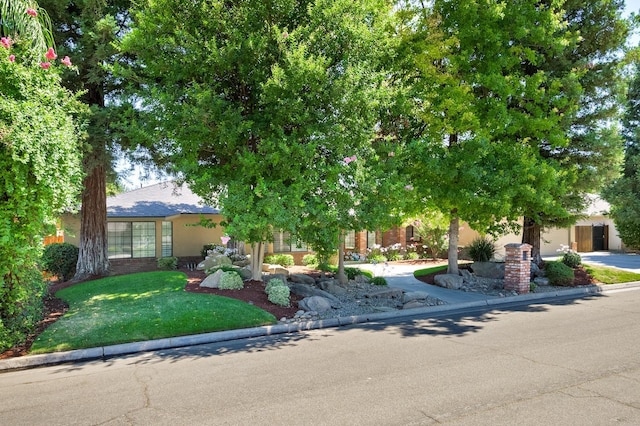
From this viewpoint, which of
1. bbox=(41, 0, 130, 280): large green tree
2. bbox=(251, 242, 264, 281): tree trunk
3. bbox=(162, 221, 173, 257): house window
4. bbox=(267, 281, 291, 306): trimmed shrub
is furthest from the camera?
bbox=(162, 221, 173, 257): house window

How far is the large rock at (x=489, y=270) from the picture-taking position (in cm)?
1755

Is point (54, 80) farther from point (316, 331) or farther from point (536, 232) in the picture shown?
point (536, 232)

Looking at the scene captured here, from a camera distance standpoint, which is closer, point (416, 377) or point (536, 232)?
point (416, 377)

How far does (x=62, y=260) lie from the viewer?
56.1 ft

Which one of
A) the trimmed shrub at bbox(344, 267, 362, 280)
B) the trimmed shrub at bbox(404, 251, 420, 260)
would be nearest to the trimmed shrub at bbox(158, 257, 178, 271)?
the trimmed shrub at bbox(344, 267, 362, 280)

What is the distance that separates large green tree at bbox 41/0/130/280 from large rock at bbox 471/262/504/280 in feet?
45.6

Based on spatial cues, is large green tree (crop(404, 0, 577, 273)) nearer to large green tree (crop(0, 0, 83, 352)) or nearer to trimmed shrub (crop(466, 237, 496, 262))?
trimmed shrub (crop(466, 237, 496, 262))

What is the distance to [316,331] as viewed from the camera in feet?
33.2

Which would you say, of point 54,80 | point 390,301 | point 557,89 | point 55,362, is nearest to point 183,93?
point 54,80

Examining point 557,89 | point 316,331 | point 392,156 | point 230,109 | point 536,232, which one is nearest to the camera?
point 316,331

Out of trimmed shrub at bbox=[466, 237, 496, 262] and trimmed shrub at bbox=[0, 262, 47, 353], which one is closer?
trimmed shrub at bbox=[0, 262, 47, 353]

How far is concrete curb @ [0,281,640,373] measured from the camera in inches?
308

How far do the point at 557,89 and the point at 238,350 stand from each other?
44.4ft

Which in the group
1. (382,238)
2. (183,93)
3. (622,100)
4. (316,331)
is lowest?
(316,331)
